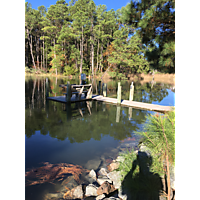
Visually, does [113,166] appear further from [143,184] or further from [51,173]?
[51,173]

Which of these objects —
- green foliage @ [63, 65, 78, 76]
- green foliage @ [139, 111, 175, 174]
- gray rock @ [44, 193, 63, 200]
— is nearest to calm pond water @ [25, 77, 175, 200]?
gray rock @ [44, 193, 63, 200]

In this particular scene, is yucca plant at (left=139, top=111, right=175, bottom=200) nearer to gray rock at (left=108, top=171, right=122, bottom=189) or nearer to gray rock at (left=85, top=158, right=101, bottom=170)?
gray rock at (left=108, top=171, right=122, bottom=189)

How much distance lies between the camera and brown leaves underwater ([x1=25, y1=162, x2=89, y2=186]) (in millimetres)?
3396

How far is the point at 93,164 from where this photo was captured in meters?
4.11

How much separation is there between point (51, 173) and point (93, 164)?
3.62ft

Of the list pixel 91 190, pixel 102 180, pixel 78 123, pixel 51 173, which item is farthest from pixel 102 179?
pixel 78 123

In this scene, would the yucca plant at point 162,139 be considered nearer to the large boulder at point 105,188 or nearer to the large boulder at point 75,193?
the large boulder at point 105,188

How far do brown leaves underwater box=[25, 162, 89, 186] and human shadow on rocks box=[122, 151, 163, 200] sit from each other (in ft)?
3.86

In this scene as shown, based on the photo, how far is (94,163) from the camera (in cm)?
416

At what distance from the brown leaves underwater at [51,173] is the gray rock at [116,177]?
2.27 feet

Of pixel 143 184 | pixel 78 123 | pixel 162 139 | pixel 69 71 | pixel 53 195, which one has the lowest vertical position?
pixel 53 195
